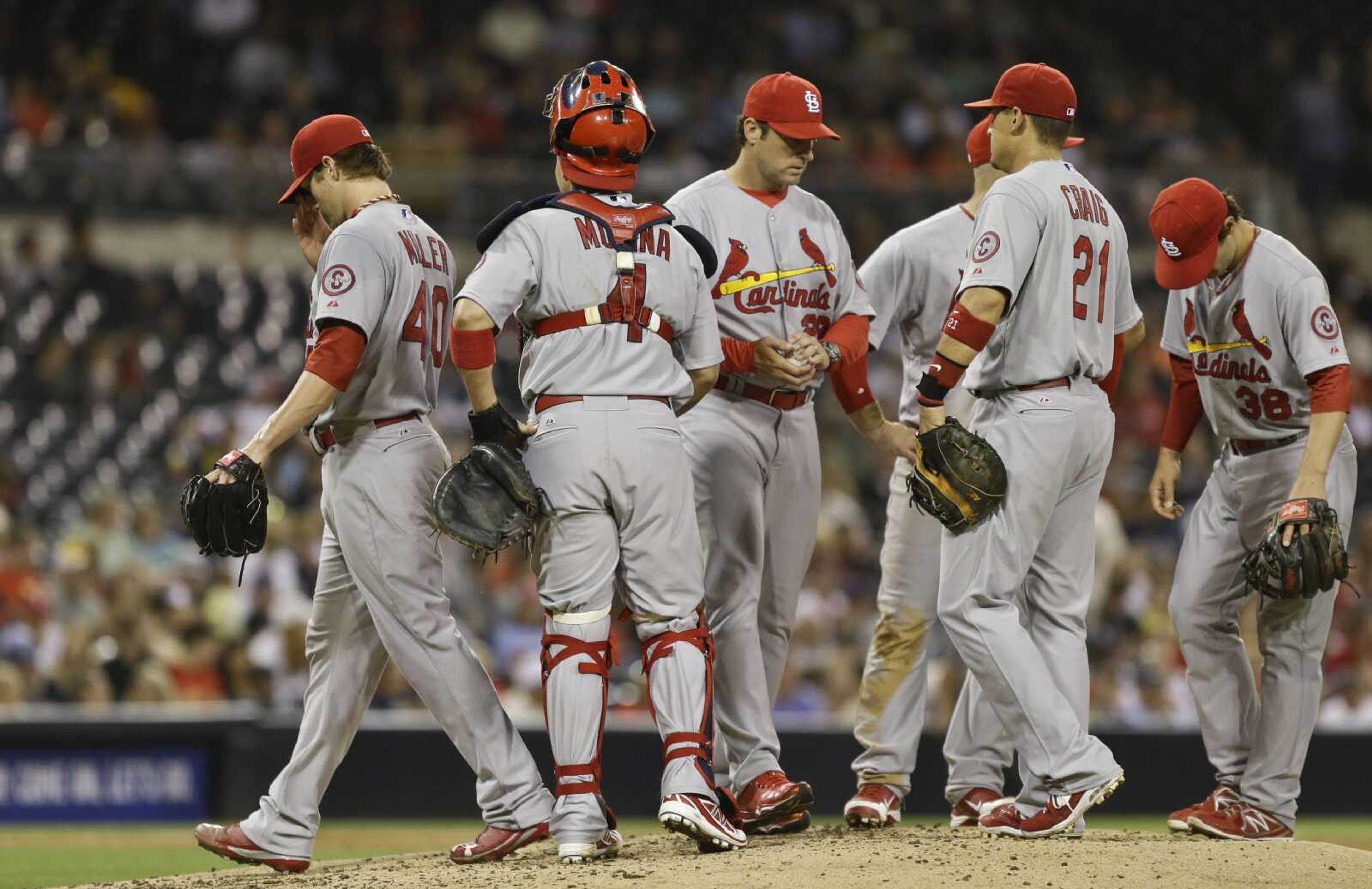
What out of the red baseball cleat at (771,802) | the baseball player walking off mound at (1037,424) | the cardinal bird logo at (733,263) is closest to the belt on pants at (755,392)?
the cardinal bird logo at (733,263)

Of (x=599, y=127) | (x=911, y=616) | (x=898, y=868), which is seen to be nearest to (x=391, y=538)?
(x=599, y=127)

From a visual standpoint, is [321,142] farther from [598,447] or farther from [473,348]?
[598,447]

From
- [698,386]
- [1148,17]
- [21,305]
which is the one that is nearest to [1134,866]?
[698,386]

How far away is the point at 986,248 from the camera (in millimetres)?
5234

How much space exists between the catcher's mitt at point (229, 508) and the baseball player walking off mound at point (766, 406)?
1425 millimetres

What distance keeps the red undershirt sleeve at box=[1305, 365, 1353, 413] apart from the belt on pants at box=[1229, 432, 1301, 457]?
250 millimetres

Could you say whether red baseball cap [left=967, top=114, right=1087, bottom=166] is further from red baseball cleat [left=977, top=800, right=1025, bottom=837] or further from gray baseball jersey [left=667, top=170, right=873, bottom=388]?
red baseball cleat [left=977, top=800, right=1025, bottom=837]

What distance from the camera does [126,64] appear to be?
49.3ft

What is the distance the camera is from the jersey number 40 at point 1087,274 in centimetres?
536

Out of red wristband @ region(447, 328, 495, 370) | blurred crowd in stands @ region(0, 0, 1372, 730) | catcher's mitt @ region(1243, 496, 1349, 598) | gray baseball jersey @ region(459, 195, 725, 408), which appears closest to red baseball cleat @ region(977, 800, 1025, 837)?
catcher's mitt @ region(1243, 496, 1349, 598)

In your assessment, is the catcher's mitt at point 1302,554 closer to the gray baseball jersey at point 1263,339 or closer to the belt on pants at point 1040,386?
the gray baseball jersey at point 1263,339

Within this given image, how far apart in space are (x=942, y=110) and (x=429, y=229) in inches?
455

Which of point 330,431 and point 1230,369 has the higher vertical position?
point 1230,369

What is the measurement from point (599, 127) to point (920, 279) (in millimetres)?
1531
